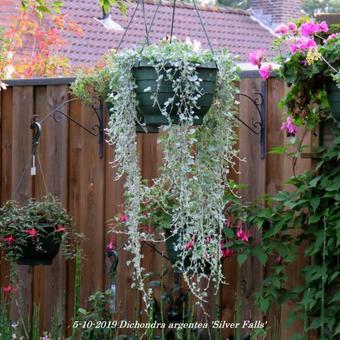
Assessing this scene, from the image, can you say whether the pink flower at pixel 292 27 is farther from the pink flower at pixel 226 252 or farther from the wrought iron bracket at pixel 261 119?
the pink flower at pixel 226 252

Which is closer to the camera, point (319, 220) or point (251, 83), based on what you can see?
point (319, 220)

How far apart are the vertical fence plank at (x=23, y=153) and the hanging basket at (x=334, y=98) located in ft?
6.90

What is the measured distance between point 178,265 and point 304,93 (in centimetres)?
95

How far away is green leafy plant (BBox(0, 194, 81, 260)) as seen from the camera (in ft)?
13.9

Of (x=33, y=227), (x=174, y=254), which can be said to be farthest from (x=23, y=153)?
(x=174, y=254)

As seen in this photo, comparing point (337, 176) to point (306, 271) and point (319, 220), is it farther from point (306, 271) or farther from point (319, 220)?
point (306, 271)

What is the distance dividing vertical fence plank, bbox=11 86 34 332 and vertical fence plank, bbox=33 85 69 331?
0.05 meters

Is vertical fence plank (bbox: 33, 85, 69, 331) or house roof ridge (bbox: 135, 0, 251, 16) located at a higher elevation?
house roof ridge (bbox: 135, 0, 251, 16)

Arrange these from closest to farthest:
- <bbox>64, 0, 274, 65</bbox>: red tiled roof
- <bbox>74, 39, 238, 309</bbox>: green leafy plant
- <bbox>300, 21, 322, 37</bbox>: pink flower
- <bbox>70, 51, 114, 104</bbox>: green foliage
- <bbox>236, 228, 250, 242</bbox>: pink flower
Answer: <bbox>74, 39, 238, 309</bbox>: green leafy plant < <bbox>300, 21, 322, 37</bbox>: pink flower < <bbox>236, 228, 250, 242</bbox>: pink flower < <bbox>70, 51, 114, 104</bbox>: green foliage < <bbox>64, 0, 274, 65</bbox>: red tiled roof

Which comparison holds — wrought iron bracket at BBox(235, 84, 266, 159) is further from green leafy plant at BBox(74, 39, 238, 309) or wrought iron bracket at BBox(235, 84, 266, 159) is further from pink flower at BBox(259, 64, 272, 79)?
green leafy plant at BBox(74, 39, 238, 309)

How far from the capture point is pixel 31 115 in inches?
195

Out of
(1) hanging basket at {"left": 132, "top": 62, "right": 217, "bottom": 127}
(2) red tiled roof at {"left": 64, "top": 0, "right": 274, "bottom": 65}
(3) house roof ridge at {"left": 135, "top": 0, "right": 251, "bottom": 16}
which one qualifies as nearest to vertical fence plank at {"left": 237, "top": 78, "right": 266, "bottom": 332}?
(1) hanging basket at {"left": 132, "top": 62, "right": 217, "bottom": 127}

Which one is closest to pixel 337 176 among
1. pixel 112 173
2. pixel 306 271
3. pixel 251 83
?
pixel 306 271

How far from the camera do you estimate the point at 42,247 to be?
430 cm
